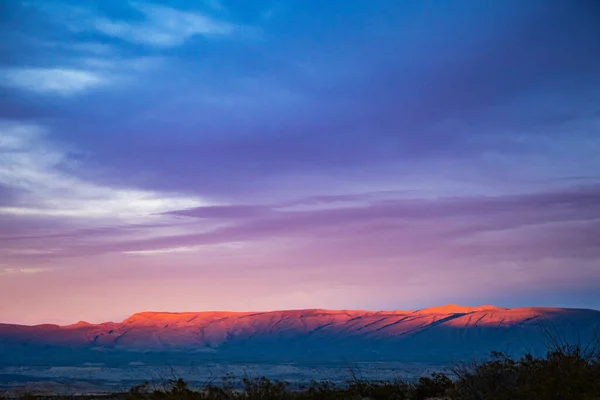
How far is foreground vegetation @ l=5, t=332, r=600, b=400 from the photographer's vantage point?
1477cm

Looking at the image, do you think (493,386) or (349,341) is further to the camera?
(349,341)

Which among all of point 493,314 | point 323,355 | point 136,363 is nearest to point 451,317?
point 493,314

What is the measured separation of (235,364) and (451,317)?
243 feet

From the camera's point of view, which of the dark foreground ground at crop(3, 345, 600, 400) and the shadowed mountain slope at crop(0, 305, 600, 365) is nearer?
the dark foreground ground at crop(3, 345, 600, 400)

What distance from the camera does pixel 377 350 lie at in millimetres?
174750

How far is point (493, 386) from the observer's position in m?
16.5

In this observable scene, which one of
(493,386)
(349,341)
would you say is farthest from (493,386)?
(349,341)

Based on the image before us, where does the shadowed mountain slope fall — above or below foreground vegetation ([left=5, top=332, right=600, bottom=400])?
below

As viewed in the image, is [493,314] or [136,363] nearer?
[136,363]

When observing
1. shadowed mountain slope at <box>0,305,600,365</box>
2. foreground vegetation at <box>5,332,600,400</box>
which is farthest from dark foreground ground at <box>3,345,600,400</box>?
shadowed mountain slope at <box>0,305,600,365</box>

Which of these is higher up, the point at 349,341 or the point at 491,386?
the point at 491,386

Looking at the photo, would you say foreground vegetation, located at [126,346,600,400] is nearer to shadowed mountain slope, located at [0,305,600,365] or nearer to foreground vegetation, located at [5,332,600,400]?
foreground vegetation, located at [5,332,600,400]

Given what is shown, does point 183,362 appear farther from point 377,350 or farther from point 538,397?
point 538,397

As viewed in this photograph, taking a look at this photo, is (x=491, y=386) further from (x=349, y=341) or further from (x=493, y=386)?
(x=349, y=341)
